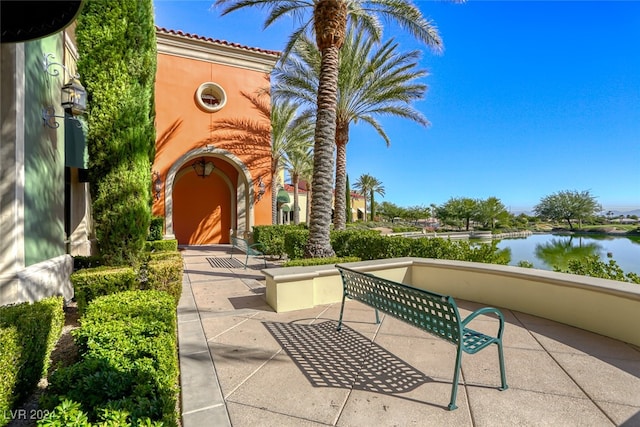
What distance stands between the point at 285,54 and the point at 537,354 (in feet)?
40.5

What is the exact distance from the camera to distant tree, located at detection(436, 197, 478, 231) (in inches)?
1916

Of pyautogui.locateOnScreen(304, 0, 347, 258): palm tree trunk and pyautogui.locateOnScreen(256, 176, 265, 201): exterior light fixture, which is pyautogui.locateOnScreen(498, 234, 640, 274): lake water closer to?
pyautogui.locateOnScreen(304, 0, 347, 258): palm tree trunk

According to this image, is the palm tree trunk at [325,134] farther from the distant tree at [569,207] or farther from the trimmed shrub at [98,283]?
the distant tree at [569,207]

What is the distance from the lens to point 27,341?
2.62 meters

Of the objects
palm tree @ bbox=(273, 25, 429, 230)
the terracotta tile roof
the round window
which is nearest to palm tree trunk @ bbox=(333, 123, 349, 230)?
palm tree @ bbox=(273, 25, 429, 230)

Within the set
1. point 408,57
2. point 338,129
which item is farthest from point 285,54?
point 408,57

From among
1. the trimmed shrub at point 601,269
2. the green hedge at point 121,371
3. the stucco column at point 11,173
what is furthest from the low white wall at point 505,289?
the stucco column at point 11,173

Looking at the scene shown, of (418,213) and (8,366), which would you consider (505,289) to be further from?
(418,213)

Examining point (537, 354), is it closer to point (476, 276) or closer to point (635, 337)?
point (635, 337)

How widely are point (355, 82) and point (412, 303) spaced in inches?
548

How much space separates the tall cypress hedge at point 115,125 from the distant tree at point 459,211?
50.0 meters

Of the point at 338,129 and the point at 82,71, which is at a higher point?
the point at 338,129

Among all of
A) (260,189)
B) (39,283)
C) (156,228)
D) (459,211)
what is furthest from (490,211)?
(39,283)

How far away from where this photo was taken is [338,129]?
16094 millimetres
